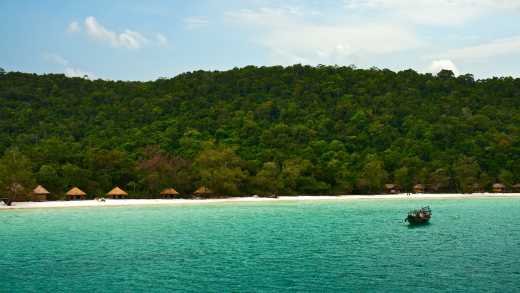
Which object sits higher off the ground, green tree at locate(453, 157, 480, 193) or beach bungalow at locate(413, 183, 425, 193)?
green tree at locate(453, 157, 480, 193)

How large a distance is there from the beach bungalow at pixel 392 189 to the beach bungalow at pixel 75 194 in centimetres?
3825

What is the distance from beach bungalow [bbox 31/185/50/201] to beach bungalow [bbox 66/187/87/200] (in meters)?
2.18

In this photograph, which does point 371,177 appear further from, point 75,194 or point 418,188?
point 75,194

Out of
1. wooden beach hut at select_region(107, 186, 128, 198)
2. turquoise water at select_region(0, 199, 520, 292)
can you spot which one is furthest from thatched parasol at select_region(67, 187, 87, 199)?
turquoise water at select_region(0, 199, 520, 292)

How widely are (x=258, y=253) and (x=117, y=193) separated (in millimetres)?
38446

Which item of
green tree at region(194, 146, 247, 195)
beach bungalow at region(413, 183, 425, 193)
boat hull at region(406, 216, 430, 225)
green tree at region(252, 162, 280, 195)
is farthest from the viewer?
beach bungalow at region(413, 183, 425, 193)

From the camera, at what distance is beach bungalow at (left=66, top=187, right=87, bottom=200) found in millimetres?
59531

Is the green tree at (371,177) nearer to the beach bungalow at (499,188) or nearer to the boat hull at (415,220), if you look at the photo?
the beach bungalow at (499,188)

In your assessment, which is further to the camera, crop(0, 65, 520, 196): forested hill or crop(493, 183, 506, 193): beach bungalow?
crop(493, 183, 506, 193): beach bungalow

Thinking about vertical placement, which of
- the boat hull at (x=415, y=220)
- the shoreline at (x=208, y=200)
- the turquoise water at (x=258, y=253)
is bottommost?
the turquoise water at (x=258, y=253)

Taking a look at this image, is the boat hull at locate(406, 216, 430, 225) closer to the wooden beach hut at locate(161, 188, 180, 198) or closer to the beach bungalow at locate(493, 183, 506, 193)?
the wooden beach hut at locate(161, 188, 180, 198)

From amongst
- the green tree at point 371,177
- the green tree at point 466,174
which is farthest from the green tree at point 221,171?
the green tree at point 466,174

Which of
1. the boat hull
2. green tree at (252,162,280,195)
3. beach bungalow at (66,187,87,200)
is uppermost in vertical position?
green tree at (252,162,280,195)

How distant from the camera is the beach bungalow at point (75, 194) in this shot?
195ft
